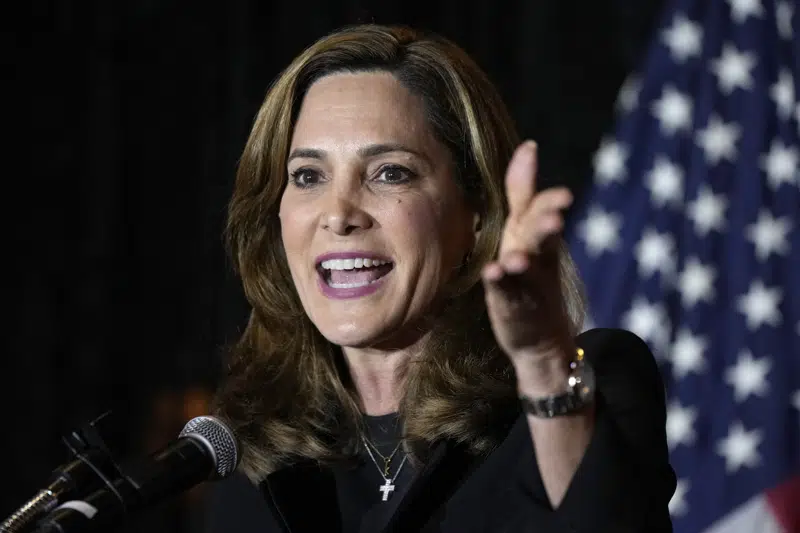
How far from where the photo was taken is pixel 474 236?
2.11m

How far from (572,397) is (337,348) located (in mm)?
940

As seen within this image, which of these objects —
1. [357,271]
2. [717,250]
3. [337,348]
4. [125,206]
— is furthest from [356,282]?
[125,206]

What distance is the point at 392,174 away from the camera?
1.99m

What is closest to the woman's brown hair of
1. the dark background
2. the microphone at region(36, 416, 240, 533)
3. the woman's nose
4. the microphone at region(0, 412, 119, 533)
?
the woman's nose

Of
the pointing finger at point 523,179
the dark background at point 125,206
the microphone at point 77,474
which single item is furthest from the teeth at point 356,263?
the dark background at point 125,206

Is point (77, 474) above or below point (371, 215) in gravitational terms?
below

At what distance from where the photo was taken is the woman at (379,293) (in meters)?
1.92

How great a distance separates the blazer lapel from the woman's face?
256mm

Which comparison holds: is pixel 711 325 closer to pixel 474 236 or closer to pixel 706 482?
pixel 706 482

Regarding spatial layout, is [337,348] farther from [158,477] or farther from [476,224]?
[158,477]

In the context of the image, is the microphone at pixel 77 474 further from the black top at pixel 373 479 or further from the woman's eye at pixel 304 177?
the woman's eye at pixel 304 177

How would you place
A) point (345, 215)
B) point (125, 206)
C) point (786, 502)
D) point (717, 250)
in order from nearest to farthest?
point (345, 215), point (786, 502), point (717, 250), point (125, 206)

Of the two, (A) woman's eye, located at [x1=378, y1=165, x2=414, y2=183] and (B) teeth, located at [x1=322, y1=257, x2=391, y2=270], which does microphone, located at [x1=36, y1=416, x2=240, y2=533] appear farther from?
(A) woman's eye, located at [x1=378, y1=165, x2=414, y2=183]

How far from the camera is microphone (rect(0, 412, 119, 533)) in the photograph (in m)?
1.32
